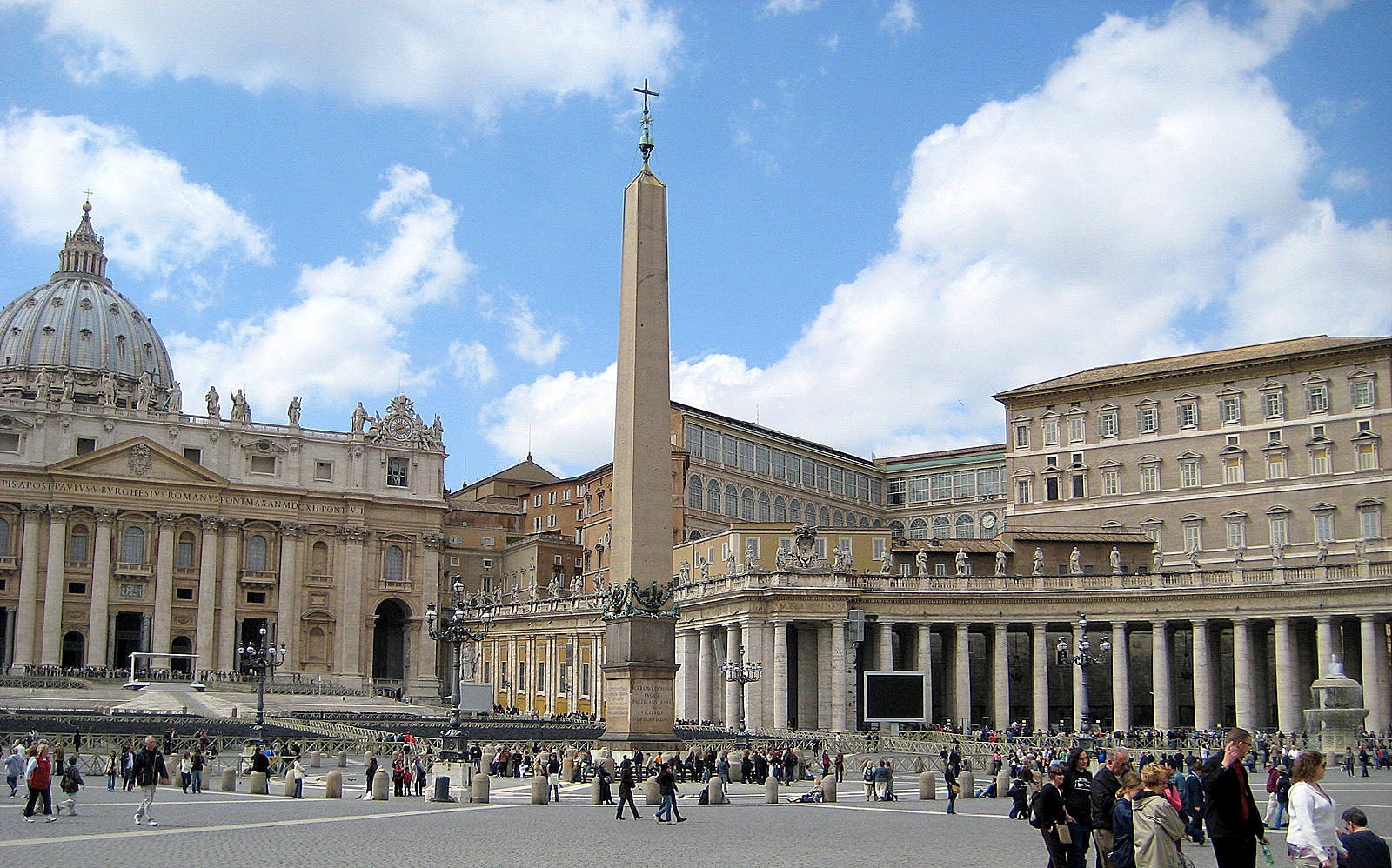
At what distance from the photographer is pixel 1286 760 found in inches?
1164


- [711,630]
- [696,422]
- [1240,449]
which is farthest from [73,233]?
[1240,449]

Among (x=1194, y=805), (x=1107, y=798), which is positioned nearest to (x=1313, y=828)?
(x=1107, y=798)

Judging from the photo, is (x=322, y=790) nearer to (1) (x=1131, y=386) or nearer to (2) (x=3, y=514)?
(1) (x=1131, y=386)

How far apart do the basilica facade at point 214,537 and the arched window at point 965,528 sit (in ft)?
123

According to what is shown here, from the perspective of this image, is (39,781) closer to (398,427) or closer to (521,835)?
(521,835)

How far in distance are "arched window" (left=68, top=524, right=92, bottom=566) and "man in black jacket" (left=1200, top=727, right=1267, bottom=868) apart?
311 feet

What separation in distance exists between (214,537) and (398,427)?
1597 cm

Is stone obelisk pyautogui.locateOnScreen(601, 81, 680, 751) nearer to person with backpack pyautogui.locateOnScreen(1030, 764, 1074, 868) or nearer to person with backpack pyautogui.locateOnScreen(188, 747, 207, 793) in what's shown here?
person with backpack pyautogui.locateOnScreen(188, 747, 207, 793)

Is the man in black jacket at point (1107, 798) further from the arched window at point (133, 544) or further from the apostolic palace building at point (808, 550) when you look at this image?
the arched window at point (133, 544)

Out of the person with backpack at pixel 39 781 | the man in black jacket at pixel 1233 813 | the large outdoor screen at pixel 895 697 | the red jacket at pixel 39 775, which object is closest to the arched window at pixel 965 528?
the large outdoor screen at pixel 895 697

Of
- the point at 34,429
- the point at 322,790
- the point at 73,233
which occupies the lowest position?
the point at 322,790

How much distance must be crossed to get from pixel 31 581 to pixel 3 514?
4692mm

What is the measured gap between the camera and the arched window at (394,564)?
A: 106 meters

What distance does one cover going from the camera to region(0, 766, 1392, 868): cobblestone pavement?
57.8ft
